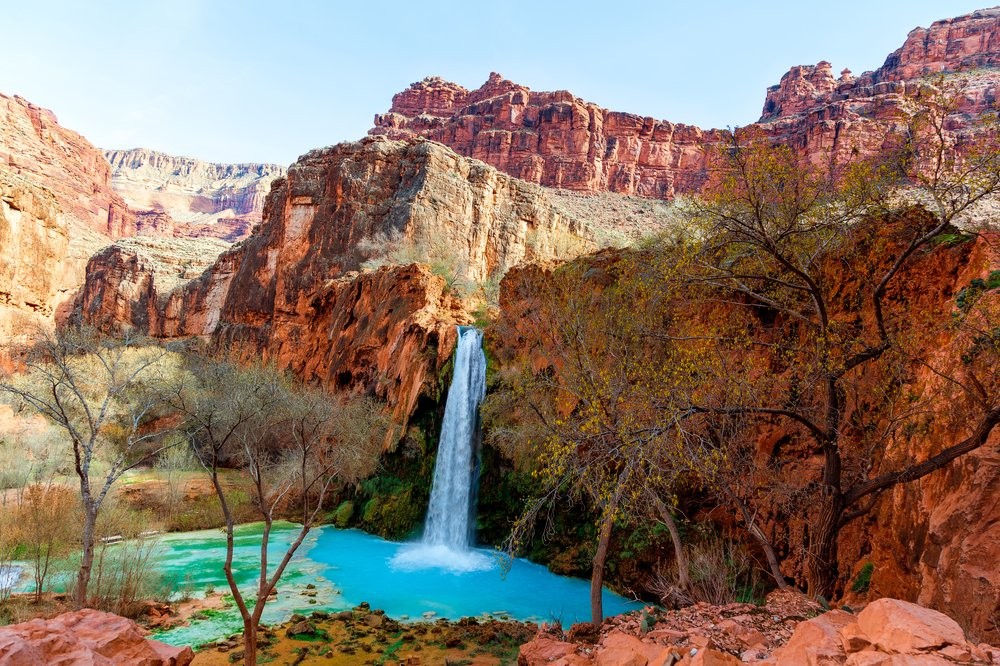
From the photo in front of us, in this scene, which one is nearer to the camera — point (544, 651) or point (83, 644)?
point (83, 644)

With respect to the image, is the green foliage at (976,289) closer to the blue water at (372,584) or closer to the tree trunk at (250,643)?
the blue water at (372,584)

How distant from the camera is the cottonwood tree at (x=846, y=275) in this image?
226 inches

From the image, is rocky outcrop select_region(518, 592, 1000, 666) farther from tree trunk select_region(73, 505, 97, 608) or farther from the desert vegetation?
tree trunk select_region(73, 505, 97, 608)

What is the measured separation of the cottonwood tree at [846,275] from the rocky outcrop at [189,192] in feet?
382

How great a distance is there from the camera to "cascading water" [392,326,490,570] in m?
16.0

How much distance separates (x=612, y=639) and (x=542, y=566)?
10647 mm

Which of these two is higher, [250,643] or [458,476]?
[250,643]

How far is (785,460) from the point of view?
10.2 m

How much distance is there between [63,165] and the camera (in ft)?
259

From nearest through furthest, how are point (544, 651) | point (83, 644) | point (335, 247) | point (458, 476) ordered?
1. point (83, 644)
2. point (544, 651)
3. point (458, 476)
4. point (335, 247)

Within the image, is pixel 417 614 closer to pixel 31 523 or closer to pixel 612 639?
pixel 612 639

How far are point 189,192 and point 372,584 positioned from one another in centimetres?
15150

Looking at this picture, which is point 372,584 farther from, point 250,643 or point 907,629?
point 907,629

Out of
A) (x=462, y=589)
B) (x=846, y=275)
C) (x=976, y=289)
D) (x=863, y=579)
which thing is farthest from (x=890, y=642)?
(x=462, y=589)
